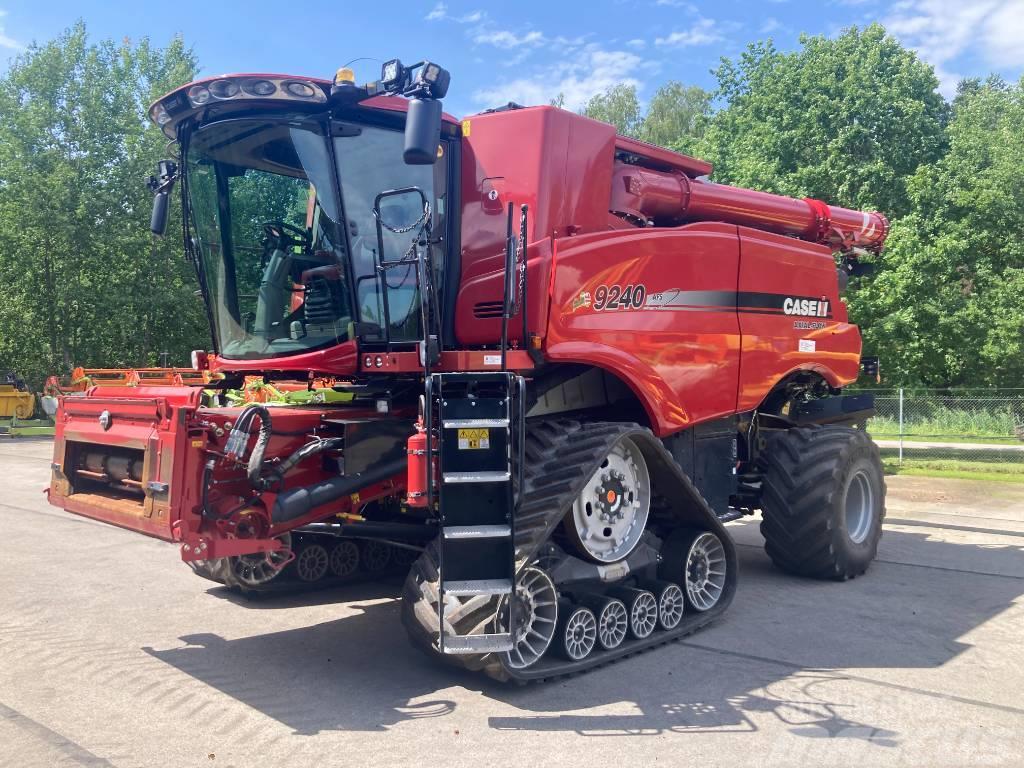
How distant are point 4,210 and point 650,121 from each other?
27.4 metres

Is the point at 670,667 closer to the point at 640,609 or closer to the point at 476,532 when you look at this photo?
the point at 640,609

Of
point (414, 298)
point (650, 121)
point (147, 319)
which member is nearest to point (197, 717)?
point (414, 298)

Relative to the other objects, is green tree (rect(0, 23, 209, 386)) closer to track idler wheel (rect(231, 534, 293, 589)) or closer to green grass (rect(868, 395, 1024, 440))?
green grass (rect(868, 395, 1024, 440))

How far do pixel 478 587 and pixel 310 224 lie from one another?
8.31 ft

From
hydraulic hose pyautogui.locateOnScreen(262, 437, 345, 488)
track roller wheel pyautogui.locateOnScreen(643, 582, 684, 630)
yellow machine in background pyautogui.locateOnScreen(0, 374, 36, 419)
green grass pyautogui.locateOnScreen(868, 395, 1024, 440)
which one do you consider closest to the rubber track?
hydraulic hose pyautogui.locateOnScreen(262, 437, 345, 488)

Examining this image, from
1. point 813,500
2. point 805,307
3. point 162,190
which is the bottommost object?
point 813,500

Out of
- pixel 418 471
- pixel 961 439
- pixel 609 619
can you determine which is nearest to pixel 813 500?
→ pixel 609 619

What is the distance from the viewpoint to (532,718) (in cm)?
453

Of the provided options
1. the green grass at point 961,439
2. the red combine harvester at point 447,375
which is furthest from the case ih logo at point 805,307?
the green grass at point 961,439

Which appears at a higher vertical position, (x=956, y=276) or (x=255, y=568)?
(x=956, y=276)

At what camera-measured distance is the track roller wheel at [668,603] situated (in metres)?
5.77

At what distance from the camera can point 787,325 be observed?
25.5 feet

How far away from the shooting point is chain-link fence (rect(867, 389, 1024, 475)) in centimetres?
1775

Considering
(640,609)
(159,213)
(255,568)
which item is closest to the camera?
(640,609)
